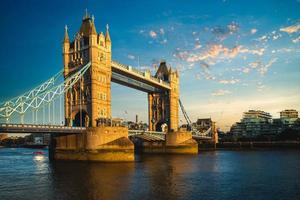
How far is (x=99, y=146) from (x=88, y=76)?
15038 mm

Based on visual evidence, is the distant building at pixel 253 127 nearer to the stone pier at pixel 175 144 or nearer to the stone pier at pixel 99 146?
the stone pier at pixel 175 144

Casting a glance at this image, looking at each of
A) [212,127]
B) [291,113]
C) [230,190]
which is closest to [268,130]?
[291,113]

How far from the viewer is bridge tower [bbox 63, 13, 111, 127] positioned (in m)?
60.3

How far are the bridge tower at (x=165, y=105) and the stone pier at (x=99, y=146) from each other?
4275 centimetres

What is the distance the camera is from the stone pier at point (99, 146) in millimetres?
50844

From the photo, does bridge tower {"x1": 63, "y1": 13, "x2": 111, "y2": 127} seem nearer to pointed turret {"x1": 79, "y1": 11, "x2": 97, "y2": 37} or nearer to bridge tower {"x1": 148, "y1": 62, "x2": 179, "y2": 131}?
pointed turret {"x1": 79, "y1": 11, "x2": 97, "y2": 37}

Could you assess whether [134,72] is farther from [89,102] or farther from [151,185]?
[151,185]

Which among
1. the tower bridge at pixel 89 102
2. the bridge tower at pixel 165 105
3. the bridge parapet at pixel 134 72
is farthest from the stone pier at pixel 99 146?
the bridge tower at pixel 165 105

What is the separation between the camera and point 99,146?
167ft

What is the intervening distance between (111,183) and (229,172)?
16.1 metres

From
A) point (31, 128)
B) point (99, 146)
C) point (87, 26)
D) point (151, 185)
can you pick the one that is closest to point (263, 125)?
point (87, 26)

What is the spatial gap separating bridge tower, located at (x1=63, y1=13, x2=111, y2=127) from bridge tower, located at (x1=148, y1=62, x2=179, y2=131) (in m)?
34.1

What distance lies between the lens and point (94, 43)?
61281mm

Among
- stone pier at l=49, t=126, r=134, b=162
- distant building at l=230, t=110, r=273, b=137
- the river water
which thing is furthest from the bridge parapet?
distant building at l=230, t=110, r=273, b=137
